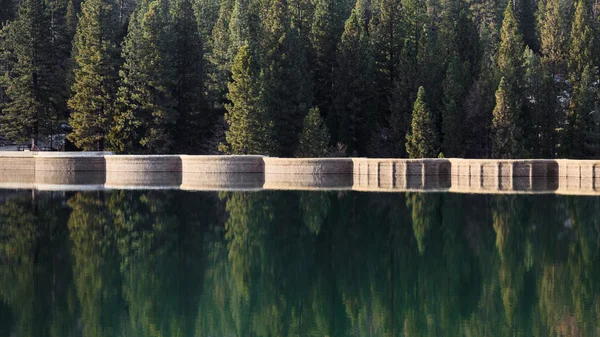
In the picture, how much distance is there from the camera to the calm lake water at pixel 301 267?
84.8 feet

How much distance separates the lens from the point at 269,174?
218 ft

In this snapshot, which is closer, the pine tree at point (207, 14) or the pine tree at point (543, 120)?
the pine tree at point (543, 120)

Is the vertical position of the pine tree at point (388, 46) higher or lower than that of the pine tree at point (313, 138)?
higher

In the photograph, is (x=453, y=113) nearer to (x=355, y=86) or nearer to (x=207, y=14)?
(x=355, y=86)

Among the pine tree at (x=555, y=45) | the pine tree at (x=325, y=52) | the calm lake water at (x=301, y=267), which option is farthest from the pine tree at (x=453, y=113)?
the calm lake water at (x=301, y=267)

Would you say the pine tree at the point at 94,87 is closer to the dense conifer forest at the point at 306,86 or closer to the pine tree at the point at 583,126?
the dense conifer forest at the point at 306,86

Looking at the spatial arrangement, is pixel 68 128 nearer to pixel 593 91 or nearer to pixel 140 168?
pixel 140 168

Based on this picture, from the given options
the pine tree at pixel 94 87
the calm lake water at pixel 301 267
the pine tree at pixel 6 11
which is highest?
the pine tree at pixel 6 11

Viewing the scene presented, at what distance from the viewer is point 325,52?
267 feet

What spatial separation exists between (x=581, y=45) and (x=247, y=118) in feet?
88.8

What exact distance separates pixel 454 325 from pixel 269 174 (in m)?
41.7

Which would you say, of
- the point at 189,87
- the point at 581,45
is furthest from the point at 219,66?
the point at 581,45

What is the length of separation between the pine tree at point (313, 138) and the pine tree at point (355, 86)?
6.59m

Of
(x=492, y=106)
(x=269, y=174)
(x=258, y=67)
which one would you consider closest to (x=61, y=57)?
(x=258, y=67)
